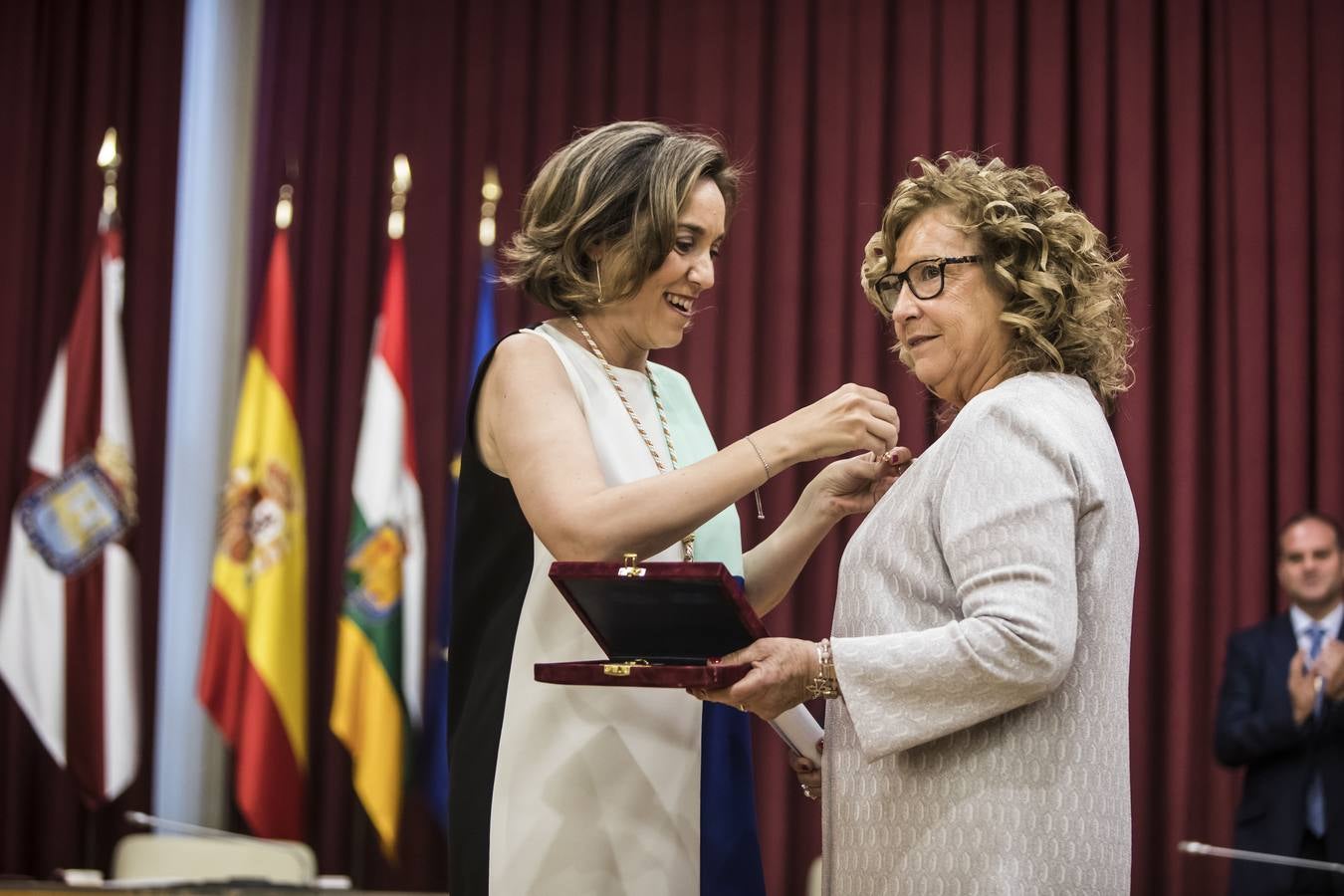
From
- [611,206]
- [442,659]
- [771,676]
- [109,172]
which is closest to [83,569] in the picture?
[442,659]

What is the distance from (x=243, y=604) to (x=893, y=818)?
3.99m

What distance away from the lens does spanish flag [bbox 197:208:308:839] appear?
520 cm

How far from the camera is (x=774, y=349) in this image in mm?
5438

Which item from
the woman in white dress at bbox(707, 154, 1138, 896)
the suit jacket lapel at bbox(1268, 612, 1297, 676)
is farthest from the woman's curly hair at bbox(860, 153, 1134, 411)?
the suit jacket lapel at bbox(1268, 612, 1297, 676)

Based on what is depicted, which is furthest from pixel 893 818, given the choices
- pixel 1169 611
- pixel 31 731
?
pixel 31 731

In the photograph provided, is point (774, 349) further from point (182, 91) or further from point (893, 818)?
point (893, 818)

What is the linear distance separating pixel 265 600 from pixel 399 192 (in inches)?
65.7

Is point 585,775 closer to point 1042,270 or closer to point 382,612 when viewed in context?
point 1042,270

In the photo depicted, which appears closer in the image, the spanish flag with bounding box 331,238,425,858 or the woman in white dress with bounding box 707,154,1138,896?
the woman in white dress with bounding box 707,154,1138,896

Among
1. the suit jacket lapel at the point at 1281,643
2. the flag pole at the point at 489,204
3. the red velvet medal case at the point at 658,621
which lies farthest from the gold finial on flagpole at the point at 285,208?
the red velvet medal case at the point at 658,621

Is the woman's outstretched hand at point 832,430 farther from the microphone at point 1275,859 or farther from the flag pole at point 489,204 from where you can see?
A: the flag pole at point 489,204

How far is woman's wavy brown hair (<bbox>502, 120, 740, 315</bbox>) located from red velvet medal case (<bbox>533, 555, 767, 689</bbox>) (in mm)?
569

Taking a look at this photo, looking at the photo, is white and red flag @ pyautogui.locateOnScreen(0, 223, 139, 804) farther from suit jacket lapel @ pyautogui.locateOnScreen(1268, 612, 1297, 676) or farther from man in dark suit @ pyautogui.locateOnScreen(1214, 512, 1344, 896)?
suit jacket lapel @ pyautogui.locateOnScreen(1268, 612, 1297, 676)

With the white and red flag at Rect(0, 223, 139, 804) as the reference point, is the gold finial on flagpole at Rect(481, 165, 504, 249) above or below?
above
